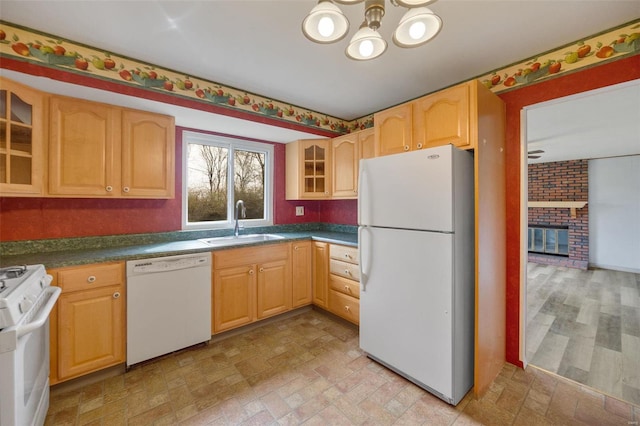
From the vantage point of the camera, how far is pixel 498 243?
6.51ft

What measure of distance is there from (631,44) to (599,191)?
5.57 metres

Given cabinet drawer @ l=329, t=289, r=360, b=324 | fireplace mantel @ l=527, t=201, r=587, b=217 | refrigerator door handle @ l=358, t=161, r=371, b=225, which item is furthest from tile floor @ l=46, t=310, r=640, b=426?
fireplace mantel @ l=527, t=201, r=587, b=217

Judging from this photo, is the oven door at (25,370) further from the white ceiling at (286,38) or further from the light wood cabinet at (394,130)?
the light wood cabinet at (394,130)

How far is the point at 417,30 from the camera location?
1.17 m

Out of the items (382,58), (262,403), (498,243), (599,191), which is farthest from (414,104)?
(599,191)

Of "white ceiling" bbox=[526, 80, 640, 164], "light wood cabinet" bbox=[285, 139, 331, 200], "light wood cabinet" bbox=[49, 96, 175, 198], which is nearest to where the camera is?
"light wood cabinet" bbox=[49, 96, 175, 198]

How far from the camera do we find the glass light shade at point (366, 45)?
1223 mm

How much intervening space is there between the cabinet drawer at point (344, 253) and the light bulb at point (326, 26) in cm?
184

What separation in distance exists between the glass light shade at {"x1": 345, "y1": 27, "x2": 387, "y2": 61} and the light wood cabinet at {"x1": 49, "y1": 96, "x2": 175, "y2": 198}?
186 cm

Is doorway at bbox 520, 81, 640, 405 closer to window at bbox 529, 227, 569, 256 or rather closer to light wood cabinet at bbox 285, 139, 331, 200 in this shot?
window at bbox 529, 227, 569, 256

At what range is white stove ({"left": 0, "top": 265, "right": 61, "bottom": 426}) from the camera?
107 centimetres

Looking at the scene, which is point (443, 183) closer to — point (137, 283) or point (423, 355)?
point (423, 355)

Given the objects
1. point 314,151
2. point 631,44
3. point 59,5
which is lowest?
point 314,151

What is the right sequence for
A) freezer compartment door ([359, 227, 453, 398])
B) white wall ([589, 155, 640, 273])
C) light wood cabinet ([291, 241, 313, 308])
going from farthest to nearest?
white wall ([589, 155, 640, 273]) < light wood cabinet ([291, 241, 313, 308]) < freezer compartment door ([359, 227, 453, 398])
